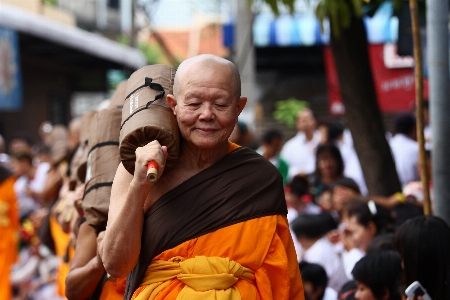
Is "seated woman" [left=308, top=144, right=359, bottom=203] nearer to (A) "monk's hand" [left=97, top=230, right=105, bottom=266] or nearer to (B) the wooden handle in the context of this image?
(A) "monk's hand" [left=97, top=230, right=105, bottom=266]

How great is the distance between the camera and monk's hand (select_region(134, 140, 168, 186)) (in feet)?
9.87

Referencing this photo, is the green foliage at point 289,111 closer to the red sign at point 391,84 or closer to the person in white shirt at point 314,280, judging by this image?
the red sign at point 391,84

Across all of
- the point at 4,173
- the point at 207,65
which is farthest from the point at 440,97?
the point at 4,173

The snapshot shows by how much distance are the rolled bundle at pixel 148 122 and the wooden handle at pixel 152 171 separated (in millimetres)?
167

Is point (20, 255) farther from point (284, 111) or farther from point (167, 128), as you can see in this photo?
point (167, 128)

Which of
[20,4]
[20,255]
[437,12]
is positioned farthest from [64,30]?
[437,12]

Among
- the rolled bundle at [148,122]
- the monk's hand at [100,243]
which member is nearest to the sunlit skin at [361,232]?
the monk's hand at [100,243]

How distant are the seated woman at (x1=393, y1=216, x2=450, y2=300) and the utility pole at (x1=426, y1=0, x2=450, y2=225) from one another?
1.46 feet

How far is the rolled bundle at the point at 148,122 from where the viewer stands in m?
3.14

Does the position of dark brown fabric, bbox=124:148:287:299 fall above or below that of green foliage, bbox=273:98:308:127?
above

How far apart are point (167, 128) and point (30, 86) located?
53.3ft

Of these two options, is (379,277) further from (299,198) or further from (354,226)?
(299,198)

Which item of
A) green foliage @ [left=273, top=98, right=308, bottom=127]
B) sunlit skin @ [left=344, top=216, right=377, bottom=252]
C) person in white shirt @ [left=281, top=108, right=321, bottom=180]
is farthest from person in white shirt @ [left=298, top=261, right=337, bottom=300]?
green foliage @ [left=273, top=98, right=308, bottom=127]

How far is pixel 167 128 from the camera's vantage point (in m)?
3.15
